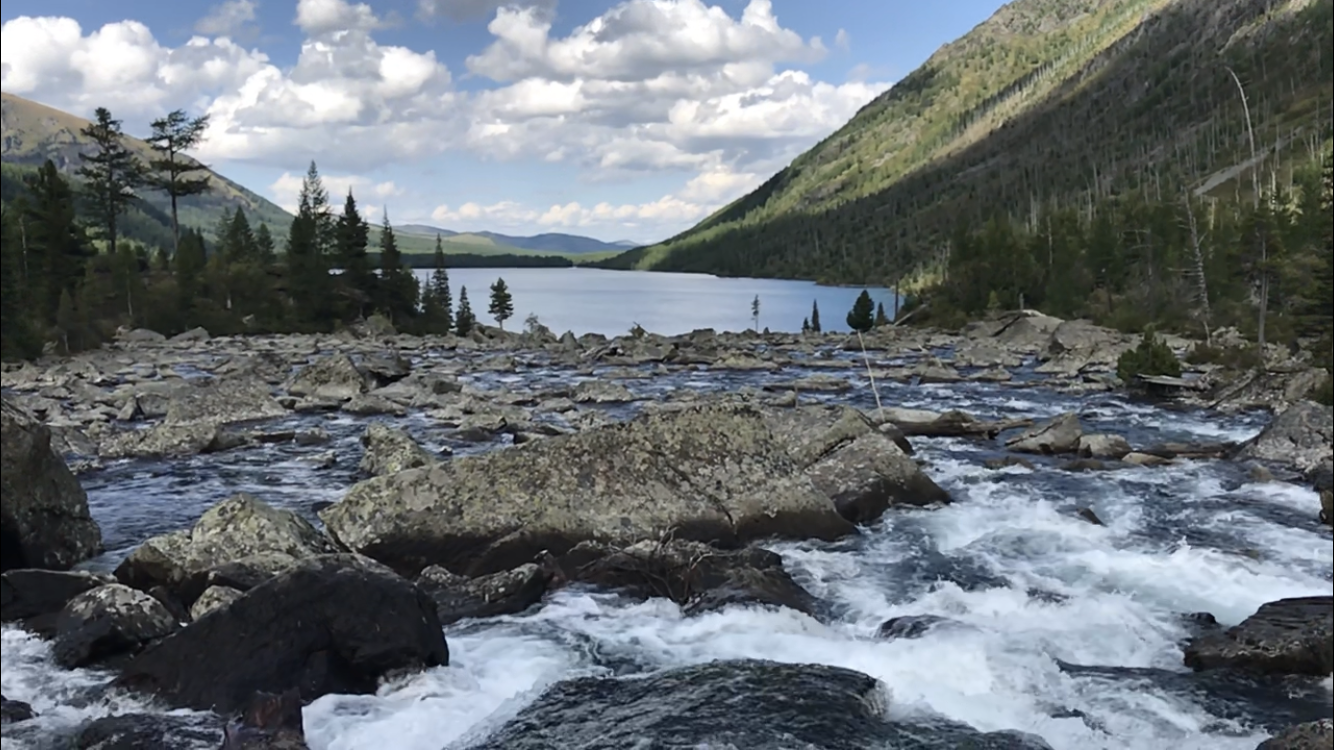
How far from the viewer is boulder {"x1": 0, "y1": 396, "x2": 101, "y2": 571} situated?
1433cm

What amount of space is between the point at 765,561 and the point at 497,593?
14.5 feet

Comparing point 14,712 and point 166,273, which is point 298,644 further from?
point 166,273

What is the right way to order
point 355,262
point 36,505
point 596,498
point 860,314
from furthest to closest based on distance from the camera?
1. point 355,262
2. point 860,314
3. point 596,498
4. point 36,505

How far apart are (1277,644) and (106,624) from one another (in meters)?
14.9

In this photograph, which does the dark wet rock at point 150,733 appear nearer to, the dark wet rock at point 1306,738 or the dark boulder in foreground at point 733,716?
the dark boulder in foreground at point 733,716


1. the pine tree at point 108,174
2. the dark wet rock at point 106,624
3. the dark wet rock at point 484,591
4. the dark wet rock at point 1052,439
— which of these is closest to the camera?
the dark wet rock at point 106,624

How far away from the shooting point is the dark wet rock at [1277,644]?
Answer: 11156 mm

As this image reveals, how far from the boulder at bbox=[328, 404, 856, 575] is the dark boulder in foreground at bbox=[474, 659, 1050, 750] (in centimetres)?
466

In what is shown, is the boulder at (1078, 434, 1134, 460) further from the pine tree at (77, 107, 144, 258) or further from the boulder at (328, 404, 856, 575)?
the pine tree at (77, 107, 144, 258)

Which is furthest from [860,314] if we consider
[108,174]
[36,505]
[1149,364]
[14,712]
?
Answer: [108,174]

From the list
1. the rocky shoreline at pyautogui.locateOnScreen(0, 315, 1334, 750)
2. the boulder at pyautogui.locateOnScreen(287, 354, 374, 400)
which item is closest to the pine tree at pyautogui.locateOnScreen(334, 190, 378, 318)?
the boulder at pyautogui.locateOnScreen(287, 354, 374, 400)

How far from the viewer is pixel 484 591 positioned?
13828 mm

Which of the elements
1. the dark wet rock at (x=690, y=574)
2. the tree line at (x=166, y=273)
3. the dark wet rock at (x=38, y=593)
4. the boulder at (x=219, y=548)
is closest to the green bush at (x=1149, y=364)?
the dark wet rock at (x=690, y=574)

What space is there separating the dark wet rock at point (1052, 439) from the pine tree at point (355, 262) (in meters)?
80.8
